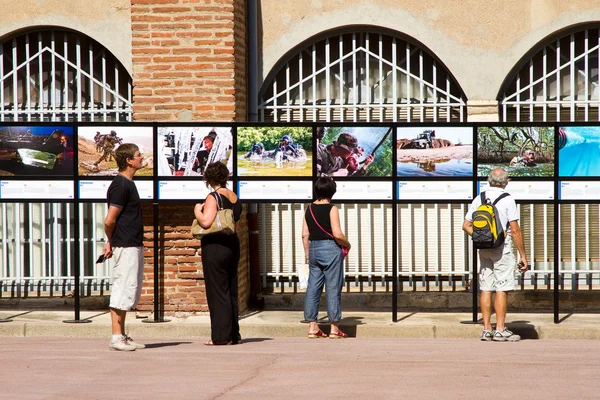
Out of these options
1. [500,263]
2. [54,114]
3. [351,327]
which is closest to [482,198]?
[500,263]

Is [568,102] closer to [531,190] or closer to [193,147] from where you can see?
[531,190]


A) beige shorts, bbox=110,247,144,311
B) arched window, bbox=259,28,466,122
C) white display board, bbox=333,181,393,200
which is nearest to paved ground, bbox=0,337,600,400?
beige shorts, bbox=110,247,144,311

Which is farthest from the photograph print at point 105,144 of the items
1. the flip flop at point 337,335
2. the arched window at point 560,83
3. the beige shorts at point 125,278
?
the arched window at point 560,83

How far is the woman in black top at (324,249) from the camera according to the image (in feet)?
32.9

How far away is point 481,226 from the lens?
980 centimetres

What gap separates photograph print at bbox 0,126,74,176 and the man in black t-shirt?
6.09ft

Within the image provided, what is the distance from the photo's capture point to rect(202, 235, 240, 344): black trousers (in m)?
A: 9.68

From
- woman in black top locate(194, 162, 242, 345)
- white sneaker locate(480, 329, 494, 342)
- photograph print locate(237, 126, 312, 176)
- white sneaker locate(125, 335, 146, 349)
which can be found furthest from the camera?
photograph print locate(237, 126, 312, 176)

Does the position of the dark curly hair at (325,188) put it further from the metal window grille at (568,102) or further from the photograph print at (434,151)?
the metal window grille at (568,102)

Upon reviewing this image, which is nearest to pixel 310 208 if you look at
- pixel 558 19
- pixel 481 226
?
pixel 481 226

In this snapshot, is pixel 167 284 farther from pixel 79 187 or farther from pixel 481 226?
pixel 481 226

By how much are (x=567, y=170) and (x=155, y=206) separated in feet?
13.8

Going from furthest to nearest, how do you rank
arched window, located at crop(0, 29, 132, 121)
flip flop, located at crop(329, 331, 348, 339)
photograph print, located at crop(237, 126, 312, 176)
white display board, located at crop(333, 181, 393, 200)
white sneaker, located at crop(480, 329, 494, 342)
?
arched window, located at crop(0, 29, 132, 121)
photograph print, located at crop(237, 126, 312, 176)
white display board, located at crop(333, 181, 393, 200)
flip flop, located at crop(329, 331, 348, 339)
white sneaker, located at crop(480, 329, 494, 342)

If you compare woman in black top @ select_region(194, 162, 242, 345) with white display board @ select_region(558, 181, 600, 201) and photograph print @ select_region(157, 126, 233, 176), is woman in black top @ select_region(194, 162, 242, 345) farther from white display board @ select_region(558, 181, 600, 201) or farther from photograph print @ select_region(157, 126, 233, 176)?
white display board @ select_region(558, 181, 600, 201)
